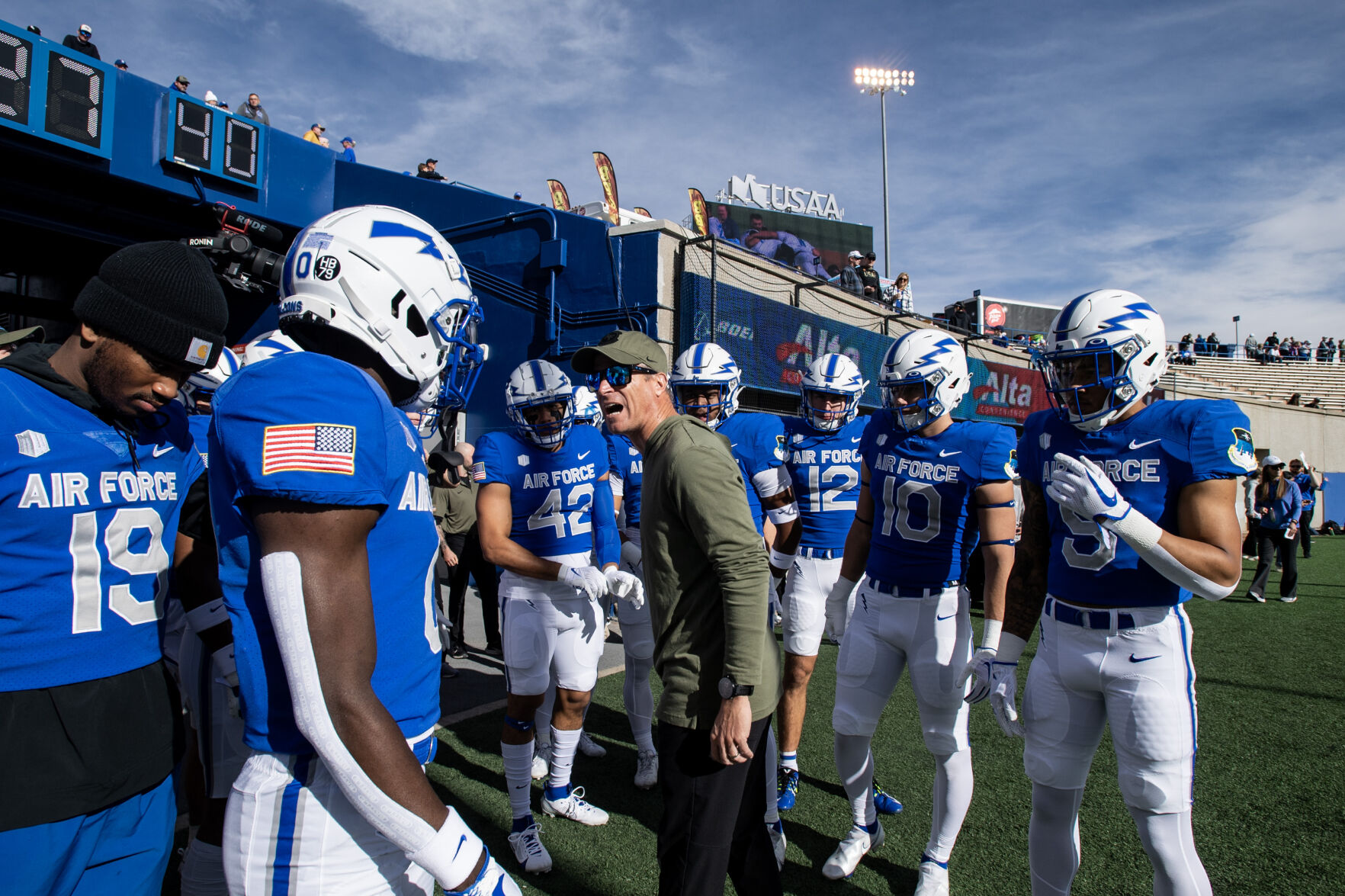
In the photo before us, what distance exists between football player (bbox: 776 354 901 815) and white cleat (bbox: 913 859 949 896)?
3.90 feet

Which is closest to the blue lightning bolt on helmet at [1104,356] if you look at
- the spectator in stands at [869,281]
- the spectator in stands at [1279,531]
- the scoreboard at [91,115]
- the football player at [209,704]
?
the football player at [209,704]

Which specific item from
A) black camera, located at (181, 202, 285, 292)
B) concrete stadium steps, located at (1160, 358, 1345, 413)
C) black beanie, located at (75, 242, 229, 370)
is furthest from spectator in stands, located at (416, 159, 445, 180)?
concrete stadium steps, located at (1160, 358, 1345, 413)

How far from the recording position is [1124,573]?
8.72 feet

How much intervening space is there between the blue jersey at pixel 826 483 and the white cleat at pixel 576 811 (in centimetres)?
199

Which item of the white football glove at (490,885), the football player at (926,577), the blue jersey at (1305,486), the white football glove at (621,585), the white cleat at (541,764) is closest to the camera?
the white football glove at (490,885)

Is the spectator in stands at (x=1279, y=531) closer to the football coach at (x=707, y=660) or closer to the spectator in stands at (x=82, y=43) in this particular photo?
the football coach at (x=707, y=660)

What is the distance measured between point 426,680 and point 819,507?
3.58 metres

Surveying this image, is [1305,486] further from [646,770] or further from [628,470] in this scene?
[646,770]

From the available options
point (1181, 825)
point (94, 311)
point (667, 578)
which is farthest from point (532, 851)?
point (94, 311)

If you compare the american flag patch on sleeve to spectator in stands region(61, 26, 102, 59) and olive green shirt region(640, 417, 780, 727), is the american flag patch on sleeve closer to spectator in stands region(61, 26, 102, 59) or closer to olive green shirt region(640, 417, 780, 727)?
olive green shirt region(640, 417, 780, 727)

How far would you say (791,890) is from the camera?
3.37 metres

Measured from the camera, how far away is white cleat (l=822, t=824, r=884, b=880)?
3.47 m

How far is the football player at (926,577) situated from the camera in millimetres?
3445

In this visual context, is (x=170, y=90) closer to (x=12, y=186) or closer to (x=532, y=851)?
(x=12, y=186)
